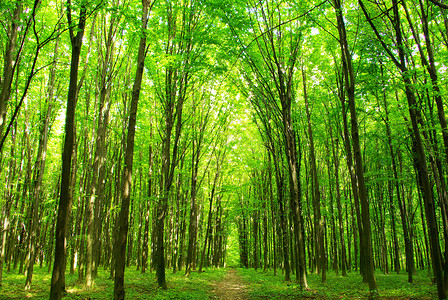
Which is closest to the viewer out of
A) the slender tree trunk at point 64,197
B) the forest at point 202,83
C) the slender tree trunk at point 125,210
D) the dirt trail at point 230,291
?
the slender tree trunk at point 64,197

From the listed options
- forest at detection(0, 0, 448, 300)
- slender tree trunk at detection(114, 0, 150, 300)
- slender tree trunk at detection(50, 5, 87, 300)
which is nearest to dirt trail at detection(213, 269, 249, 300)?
forest at detection(0, 0, 448, 300)

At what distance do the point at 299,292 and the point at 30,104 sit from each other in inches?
666

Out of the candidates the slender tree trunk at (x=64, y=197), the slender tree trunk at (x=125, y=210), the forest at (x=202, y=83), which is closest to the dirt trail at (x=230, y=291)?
the forest at (x=202, y=83)

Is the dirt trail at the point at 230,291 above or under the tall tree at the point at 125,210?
under

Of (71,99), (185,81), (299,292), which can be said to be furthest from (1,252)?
(299,292)

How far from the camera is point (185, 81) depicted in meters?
12.1

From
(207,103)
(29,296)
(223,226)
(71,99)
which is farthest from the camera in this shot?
(223,226)

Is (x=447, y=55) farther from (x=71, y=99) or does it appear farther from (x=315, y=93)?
(x=71, y=99)

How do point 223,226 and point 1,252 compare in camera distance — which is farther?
point 223,226

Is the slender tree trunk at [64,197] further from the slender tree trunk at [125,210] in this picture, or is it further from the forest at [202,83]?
the slender tree trunk at [125,210]

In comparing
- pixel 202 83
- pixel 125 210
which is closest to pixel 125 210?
pixel 125 210

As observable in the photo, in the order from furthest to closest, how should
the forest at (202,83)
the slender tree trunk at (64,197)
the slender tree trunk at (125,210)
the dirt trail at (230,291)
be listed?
1. the dirt trail at (230,291)
2. the forest at (202,83)
3. the slender tree trunk at (125,210)
4. the slender tree trunk at (64,197)

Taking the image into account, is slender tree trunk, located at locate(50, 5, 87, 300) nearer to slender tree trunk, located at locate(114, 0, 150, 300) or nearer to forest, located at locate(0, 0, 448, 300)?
forest, located at locate(0, 0, 448, 300)

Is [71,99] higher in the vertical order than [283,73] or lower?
lower
